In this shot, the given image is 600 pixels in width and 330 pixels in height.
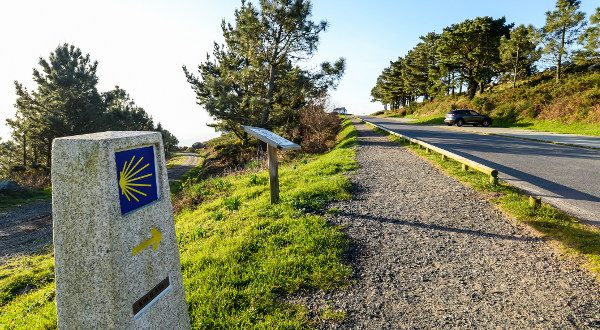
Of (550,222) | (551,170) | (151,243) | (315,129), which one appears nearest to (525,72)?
(315,129)

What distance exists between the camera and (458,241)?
528 centimetres

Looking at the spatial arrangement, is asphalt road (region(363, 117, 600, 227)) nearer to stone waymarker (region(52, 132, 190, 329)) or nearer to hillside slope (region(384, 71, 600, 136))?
stone waymarker (region(52, 132, 190, 329))

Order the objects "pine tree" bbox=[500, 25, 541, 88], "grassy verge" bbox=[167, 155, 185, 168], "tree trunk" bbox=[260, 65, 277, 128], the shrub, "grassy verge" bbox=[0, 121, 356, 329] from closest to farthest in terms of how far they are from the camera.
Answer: "grassy verge" bbox=[0, 121, 356, 329]
the shrub
"tree trunk" bbox=[260, 65, 277, 128]
"pine tree" bbox=[500, 25, 541, 88]
"grassy verge" bbox=[167, 155, 185, 168]

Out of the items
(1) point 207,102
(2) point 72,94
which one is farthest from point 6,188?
(1) point 207,102

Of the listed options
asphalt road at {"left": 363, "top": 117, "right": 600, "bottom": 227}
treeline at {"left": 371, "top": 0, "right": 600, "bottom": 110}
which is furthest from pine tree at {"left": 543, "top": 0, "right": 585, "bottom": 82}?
asphalt road at {"left": 363, "top": 117, "right": 600, "bottom": 227}

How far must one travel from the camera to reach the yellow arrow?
2.23 metres

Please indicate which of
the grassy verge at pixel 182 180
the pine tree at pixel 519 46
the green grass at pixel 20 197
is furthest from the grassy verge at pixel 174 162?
the pine tree at pixel 519 46

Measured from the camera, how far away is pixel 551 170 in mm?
9805

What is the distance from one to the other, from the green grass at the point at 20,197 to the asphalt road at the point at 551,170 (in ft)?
76.1

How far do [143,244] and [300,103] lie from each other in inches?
916

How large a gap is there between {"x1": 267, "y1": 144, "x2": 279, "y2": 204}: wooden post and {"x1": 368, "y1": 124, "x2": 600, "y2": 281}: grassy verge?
4.73m

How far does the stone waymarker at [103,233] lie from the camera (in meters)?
2.05

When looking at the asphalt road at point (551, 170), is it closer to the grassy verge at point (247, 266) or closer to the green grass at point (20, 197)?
the grassy verge at point (247, 266)

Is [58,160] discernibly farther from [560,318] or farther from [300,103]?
[300,103]
